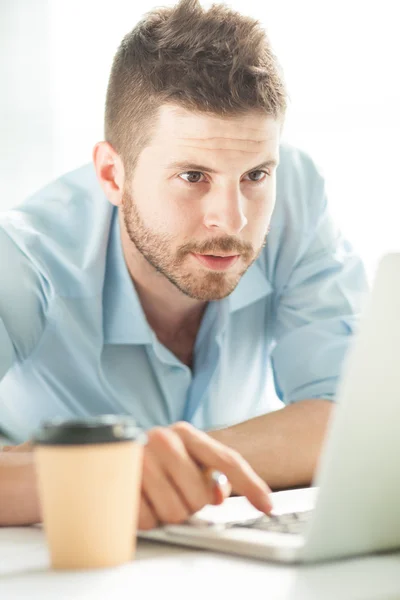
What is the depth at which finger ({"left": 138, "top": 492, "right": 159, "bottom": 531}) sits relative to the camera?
80cm

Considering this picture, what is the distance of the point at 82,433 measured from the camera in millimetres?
620

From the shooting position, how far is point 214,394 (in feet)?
5.23

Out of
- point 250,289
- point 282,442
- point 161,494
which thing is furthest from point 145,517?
point 250,289

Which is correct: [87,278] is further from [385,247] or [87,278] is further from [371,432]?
[385,247]

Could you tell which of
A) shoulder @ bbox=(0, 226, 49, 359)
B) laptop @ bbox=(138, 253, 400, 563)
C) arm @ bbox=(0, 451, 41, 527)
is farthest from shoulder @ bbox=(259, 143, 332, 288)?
laptop @ bbox=(138, 253, 400, 563)

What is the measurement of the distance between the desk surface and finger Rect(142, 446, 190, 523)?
67 mm

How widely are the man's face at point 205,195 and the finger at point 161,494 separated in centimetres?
59

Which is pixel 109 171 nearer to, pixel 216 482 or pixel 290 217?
pixel 290 217

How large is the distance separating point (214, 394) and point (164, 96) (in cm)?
54

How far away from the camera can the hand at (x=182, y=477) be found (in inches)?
31.4

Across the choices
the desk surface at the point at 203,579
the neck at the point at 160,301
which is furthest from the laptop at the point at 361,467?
the neck at the point at 160,301

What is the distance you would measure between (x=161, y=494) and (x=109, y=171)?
88cm

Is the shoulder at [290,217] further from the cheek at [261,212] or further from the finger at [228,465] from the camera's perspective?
the finger at [228,465]

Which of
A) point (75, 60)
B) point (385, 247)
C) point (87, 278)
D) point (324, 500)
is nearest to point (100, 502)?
point (324, 500)
